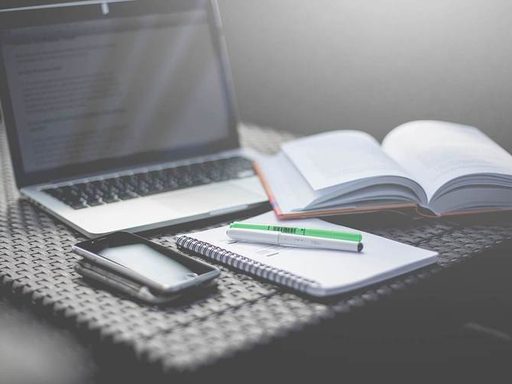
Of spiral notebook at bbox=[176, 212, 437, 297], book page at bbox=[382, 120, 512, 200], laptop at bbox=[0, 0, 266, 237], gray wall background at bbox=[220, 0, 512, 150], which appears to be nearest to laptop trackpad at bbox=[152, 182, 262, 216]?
laptop at bbox=[0, 0, 266, 237]

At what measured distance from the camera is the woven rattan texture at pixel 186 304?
23.1 inches

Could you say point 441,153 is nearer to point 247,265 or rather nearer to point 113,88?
point 247,265

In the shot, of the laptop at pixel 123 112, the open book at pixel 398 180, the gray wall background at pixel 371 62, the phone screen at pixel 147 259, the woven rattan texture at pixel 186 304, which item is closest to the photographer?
the woven rattan texture at pixel 186 304

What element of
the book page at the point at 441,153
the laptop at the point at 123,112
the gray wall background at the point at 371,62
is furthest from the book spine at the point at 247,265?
the gray wall background at the point at 371,62

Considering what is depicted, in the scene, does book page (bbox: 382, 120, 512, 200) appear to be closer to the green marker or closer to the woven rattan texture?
the woven rattan texture

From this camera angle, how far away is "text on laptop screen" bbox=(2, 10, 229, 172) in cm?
102

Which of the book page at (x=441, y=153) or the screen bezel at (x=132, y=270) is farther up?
the book page at (x=441, y=153)

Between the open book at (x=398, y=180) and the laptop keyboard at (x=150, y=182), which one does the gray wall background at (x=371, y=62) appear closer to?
the open book at (x=398, y=180)

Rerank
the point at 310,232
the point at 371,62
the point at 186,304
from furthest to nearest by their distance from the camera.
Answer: the point at 371,62, the point at 310,232, the point at 186,304

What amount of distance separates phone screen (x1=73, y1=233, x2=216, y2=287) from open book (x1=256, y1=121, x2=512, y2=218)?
19 centimetres

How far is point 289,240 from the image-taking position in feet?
2.55

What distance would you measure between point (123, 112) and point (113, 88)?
1.6 inches

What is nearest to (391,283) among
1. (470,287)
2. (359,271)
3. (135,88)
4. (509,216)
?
(359,271)

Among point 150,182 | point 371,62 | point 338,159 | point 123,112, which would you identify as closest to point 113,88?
point 123,112
